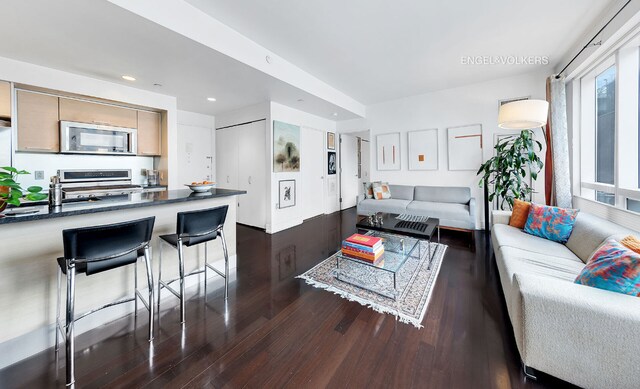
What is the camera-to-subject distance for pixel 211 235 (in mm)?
2201

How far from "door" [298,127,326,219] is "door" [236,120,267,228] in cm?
90

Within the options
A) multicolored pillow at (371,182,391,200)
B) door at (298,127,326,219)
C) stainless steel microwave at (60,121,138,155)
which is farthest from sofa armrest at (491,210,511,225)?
stainless steel microwave at (60,121,138,155)

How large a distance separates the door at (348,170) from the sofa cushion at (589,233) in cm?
462

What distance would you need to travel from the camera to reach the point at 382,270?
259 centimetres

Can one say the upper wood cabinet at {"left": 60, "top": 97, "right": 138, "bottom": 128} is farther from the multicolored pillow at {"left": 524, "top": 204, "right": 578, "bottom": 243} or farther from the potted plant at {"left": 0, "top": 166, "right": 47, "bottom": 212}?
the multicolored pillow at {"left": 524, "top": 204, "right": 578, "bottom": 243}

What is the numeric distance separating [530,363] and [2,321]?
3.09 metres

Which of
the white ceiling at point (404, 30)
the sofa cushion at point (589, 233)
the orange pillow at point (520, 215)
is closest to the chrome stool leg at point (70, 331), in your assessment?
the white ceiling at point (404, 30)

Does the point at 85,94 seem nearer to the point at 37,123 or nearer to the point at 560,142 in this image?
the point at 37,123

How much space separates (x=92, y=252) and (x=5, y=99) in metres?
2.78

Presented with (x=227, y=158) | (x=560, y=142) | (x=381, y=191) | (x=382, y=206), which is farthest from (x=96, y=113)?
(x=560, y=142)

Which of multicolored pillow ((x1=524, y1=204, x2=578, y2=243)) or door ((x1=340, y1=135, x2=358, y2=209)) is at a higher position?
door ((x1=340, y1=135, x2=358, y2=209))

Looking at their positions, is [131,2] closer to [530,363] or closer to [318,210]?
[530,363]

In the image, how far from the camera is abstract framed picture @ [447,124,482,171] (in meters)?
4.53

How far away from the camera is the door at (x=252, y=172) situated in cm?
460
